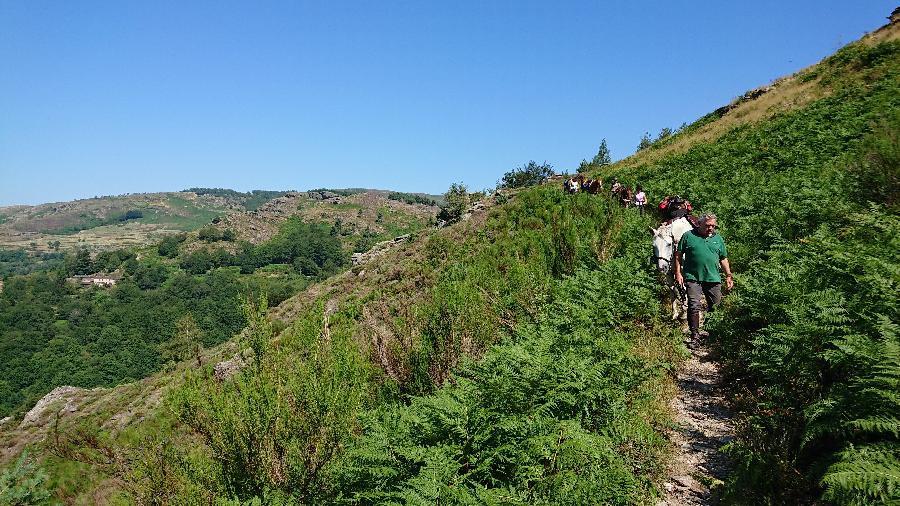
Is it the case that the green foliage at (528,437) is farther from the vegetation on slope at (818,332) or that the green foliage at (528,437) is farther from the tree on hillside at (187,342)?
the tree on hillside at (187,342)

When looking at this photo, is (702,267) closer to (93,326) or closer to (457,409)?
(457,409)

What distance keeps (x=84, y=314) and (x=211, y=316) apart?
119 feet

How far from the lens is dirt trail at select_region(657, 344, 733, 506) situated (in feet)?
11.6

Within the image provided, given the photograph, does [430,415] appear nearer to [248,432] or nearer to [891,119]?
[248,432]

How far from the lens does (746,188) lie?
1195 cm

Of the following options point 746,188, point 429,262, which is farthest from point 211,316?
point 746,188

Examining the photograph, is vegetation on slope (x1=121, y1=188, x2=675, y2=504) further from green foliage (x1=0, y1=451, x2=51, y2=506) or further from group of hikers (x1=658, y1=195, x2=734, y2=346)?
green foliage (x1=0, y1=451, x2=51, y2=506)

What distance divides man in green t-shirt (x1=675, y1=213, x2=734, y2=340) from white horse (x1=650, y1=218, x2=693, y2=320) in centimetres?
73

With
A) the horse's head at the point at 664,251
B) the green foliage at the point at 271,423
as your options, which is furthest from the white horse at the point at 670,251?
the green foliage at the point at 271,423

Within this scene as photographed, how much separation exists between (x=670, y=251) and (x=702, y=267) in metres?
1.16

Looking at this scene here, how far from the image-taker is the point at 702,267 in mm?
6387

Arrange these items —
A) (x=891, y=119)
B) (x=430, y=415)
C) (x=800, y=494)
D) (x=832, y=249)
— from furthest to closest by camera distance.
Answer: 1. (x=891, y=119)
2. (x=832, y=249)
3. (x=430, y=415)
4. (x=800, y=494)

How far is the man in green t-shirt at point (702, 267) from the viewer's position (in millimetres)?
6367

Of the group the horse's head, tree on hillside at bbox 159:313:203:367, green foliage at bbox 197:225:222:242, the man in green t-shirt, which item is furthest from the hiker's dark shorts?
green foliage at bbox 197:225:222:242
